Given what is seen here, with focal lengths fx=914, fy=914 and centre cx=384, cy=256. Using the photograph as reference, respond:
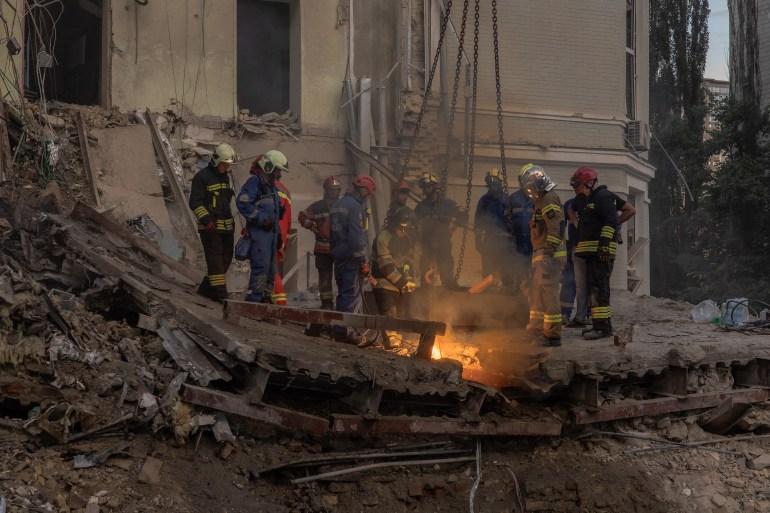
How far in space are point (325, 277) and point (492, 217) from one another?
2415 mm

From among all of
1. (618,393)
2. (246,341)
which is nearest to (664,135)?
(618,393)

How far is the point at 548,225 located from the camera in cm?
975

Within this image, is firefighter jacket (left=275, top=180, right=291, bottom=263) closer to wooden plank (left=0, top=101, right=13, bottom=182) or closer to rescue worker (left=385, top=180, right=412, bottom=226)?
rescue worker (left=385, top=180, right=412, bottom=226)

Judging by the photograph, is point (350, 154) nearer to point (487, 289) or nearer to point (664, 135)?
point (487, 289)

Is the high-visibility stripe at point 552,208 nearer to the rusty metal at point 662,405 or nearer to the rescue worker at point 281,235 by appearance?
the rusty metal at point 662,405

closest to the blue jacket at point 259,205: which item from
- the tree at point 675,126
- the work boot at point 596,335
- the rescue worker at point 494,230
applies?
the rescue worker at point 494,230

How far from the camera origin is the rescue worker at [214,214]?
980 cm

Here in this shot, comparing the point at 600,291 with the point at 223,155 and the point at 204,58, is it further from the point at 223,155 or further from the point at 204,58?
the point at 204,58

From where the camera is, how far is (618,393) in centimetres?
884

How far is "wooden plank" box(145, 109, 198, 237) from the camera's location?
1382 centimetres

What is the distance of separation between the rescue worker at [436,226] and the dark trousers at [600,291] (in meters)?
2.25

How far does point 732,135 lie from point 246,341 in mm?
17489

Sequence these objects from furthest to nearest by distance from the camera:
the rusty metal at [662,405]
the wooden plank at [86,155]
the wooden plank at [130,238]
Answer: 1. the wooden plank at [86,155]
2. the wooden plank at [130,238]
3. the rusty metal at [662,405]

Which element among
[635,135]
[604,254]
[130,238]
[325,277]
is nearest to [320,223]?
[325,277]
